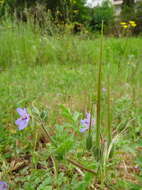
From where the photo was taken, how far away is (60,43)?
160 inches

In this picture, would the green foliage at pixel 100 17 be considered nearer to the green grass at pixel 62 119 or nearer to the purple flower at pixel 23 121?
the green grass at pixel 62 119

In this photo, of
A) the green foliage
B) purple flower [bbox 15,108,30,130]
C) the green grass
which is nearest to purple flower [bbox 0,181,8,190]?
the green grass

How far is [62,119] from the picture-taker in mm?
1568

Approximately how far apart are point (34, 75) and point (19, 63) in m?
0.69

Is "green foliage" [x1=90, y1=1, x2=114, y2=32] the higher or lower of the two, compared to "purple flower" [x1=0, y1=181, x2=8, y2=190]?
higher

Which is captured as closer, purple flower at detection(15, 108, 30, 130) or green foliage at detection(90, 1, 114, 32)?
purple flower at detection(15, 108, 30, 130)

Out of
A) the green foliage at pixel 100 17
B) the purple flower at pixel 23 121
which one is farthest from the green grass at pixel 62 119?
the green foliage at pixel 100 17

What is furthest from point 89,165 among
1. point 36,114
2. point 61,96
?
point 61,96

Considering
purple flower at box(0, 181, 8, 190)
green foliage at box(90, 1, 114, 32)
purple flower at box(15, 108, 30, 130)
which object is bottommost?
purple flower at box(0, 181, 8, 190)

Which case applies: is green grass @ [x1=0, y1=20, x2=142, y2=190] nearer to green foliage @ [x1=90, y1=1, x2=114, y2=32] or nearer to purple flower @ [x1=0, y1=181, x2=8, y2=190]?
purple flower @ [x1=0, y1=181, x2=8, y2=190]

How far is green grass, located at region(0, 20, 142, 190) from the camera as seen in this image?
0.84 m

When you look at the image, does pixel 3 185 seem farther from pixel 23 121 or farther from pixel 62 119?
pixel 62 119

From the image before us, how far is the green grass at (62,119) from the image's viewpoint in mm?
844

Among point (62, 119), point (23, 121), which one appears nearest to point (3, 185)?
point (23, 121)
